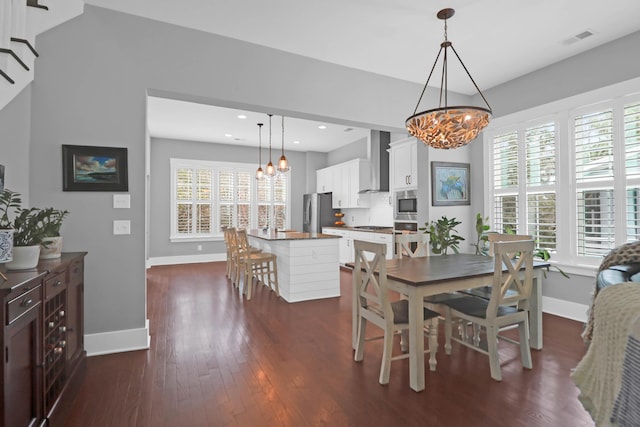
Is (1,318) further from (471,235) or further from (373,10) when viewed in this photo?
(471,235)

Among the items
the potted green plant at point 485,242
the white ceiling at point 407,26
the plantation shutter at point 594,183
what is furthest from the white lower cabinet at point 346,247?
the plantation shutter at point 594,183

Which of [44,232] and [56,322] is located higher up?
[44,232]

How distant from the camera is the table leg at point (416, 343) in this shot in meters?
2.14

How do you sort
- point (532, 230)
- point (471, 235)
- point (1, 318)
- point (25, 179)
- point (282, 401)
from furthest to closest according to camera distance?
point (471, 235) < point (532, 230) < point (25, 179) < point (282, 401) < point (1, 318)

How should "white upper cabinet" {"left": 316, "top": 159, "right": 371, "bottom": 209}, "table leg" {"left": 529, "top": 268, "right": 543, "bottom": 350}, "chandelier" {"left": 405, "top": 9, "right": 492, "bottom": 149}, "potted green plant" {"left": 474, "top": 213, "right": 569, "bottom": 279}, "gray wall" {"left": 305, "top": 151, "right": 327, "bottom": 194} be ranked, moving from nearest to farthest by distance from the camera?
"chandelier" {"left": 405, "top": 9, "right": 492, "bottom": 149}
"table leg" {"left": 529, "top": 268, "right": 543, "bottom": 350}
"potted green plant" {"left": 474, "top": 213, "right": 569, "bottom": 279}
"white upper cabinet" {"left": 316, "top": 159, "right": 371, "bottom": 209}
"gray wall" {"left": 305, "top": 151, "right": 327, "bottom": 194}

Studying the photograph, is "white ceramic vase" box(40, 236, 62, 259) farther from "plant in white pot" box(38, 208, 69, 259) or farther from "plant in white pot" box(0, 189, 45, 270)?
"plant in white pot" box(0, 189, 45, 270)

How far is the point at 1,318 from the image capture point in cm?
128

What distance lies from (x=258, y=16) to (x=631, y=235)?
165 inches

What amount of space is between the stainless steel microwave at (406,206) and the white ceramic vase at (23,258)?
471 cm

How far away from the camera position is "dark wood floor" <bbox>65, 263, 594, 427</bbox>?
188cm

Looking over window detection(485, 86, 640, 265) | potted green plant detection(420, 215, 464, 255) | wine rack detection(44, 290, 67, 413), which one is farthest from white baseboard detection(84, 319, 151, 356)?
window detection(485, 86, 640, 265)

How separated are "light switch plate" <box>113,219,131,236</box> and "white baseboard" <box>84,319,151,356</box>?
887 mm

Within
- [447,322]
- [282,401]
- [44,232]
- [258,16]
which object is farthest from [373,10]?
[282,401]

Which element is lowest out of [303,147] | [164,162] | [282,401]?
[282,401]
